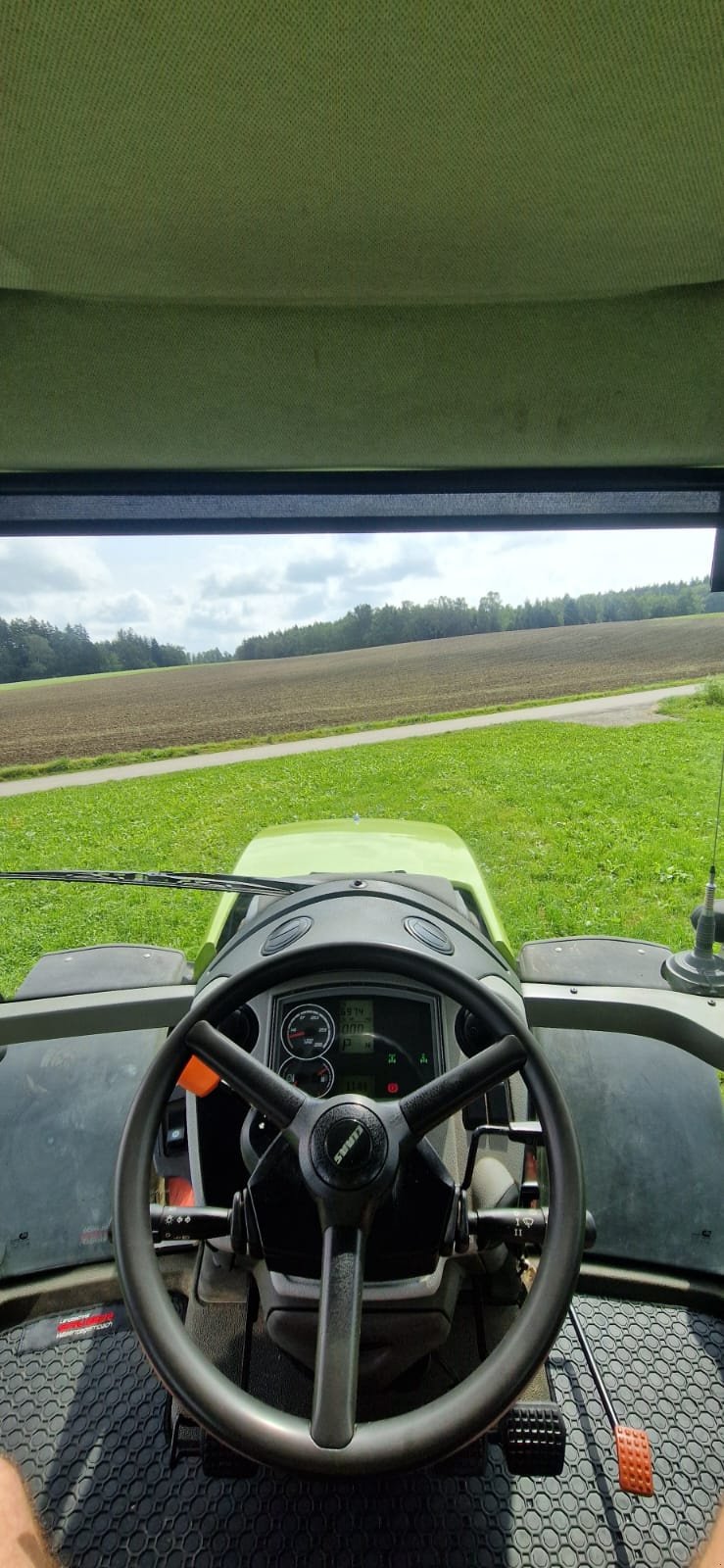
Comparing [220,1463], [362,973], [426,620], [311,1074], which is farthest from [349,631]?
[220,1463]

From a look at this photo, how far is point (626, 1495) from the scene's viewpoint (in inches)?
50.8

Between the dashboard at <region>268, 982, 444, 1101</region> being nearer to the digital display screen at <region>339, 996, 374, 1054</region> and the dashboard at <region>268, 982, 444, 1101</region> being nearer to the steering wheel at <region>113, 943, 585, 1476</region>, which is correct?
the digital display screen at <region>339, 996, 374, 1054</region>

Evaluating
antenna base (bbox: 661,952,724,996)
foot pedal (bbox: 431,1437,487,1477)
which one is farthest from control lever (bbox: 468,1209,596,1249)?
antenna base (bbox: 661,952,724,996)

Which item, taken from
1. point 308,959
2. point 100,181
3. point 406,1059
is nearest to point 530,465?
point 100,181

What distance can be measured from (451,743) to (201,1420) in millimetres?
2483

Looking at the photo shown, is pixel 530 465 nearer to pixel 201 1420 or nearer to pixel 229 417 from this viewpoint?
pixel 229 417

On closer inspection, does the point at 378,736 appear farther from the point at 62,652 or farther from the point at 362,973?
the point at 362,973

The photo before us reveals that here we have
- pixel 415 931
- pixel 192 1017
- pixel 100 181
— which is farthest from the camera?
pixel 415 931

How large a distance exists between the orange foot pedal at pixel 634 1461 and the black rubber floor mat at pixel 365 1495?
17mm

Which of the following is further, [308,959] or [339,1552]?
[339,1552]

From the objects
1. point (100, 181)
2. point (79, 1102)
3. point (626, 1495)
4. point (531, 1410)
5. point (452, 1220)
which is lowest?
point (626, 1495)

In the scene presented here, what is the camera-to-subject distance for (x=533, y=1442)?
1292 millimetres

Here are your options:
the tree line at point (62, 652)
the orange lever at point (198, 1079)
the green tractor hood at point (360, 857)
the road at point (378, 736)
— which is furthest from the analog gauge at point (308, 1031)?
the road at point (378, 736)

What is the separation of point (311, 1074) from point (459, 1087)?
408mm
